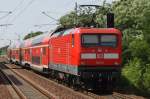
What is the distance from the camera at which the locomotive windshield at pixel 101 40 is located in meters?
22.2

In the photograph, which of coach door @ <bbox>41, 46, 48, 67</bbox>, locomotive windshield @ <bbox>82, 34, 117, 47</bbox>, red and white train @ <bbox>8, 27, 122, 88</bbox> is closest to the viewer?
red and white train @ <bbox>8, 27, 122, 88</bbox>

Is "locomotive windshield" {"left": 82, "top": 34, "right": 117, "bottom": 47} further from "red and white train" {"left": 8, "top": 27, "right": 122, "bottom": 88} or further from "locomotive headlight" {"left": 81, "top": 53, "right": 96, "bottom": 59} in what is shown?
"locomotive headlight" {"left": 81, "top": 53, "right": 96, "bottom": 59}

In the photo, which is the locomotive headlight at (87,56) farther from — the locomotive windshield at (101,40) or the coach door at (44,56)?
the coach door at (44,56)

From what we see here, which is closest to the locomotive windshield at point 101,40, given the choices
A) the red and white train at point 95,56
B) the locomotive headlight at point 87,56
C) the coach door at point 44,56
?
the red and white train at point 95,56

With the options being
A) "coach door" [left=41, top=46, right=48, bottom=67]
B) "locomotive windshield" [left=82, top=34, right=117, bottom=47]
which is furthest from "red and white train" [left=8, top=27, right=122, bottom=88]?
"coach door" [left=41, top=46, right=48, bottom=67]

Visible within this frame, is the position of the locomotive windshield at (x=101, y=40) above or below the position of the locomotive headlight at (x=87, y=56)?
above

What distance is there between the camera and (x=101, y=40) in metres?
22.3

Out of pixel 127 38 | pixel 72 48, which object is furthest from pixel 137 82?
pixel 127 38

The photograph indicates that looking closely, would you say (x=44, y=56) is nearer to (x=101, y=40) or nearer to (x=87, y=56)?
(x=101, y=40)

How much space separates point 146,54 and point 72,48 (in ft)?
33.1

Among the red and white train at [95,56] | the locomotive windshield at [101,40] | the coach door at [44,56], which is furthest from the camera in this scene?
the coach door at [44,56]

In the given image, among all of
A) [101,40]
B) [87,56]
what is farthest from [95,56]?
[101,40]

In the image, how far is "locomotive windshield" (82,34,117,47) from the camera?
22.2 metres

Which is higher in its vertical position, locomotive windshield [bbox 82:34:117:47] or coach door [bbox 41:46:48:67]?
locomotive windshield [bbox 82:34:117:47]
